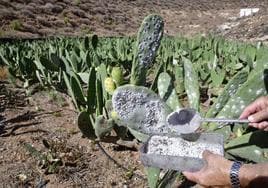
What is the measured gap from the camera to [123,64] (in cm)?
464

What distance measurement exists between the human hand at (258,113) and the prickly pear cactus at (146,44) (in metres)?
0.57

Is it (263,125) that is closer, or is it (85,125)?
(263,125)

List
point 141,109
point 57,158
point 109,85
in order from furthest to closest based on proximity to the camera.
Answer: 1. point 57,158
2. point 109,85
3. point 141,109

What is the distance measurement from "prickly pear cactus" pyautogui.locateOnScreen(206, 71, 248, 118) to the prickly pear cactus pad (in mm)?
285

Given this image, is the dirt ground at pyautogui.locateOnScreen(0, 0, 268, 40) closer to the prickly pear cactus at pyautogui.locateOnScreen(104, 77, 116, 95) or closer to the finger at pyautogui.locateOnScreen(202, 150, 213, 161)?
the prickly pear cactus at pyautogui.locateOnScreen(104, 77, 116, 95)

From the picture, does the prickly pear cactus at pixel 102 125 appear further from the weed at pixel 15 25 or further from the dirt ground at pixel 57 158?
the weed at pixel 15 25

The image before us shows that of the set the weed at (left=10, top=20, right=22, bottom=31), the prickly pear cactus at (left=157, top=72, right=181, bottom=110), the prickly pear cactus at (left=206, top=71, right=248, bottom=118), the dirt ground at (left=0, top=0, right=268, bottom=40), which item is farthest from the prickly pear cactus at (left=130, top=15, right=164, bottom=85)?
the weed at (left=10, top=20, right=22, bottom=31)

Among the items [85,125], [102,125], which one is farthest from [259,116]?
[85,125]

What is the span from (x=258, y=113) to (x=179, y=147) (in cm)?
30

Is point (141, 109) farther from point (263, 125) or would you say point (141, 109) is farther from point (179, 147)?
point (263, 125)

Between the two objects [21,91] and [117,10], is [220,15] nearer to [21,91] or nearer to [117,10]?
[117,10]

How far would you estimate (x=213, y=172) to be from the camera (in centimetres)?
146

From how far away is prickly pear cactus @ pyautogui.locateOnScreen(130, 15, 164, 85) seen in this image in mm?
2098

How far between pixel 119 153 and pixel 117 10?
2812cm
